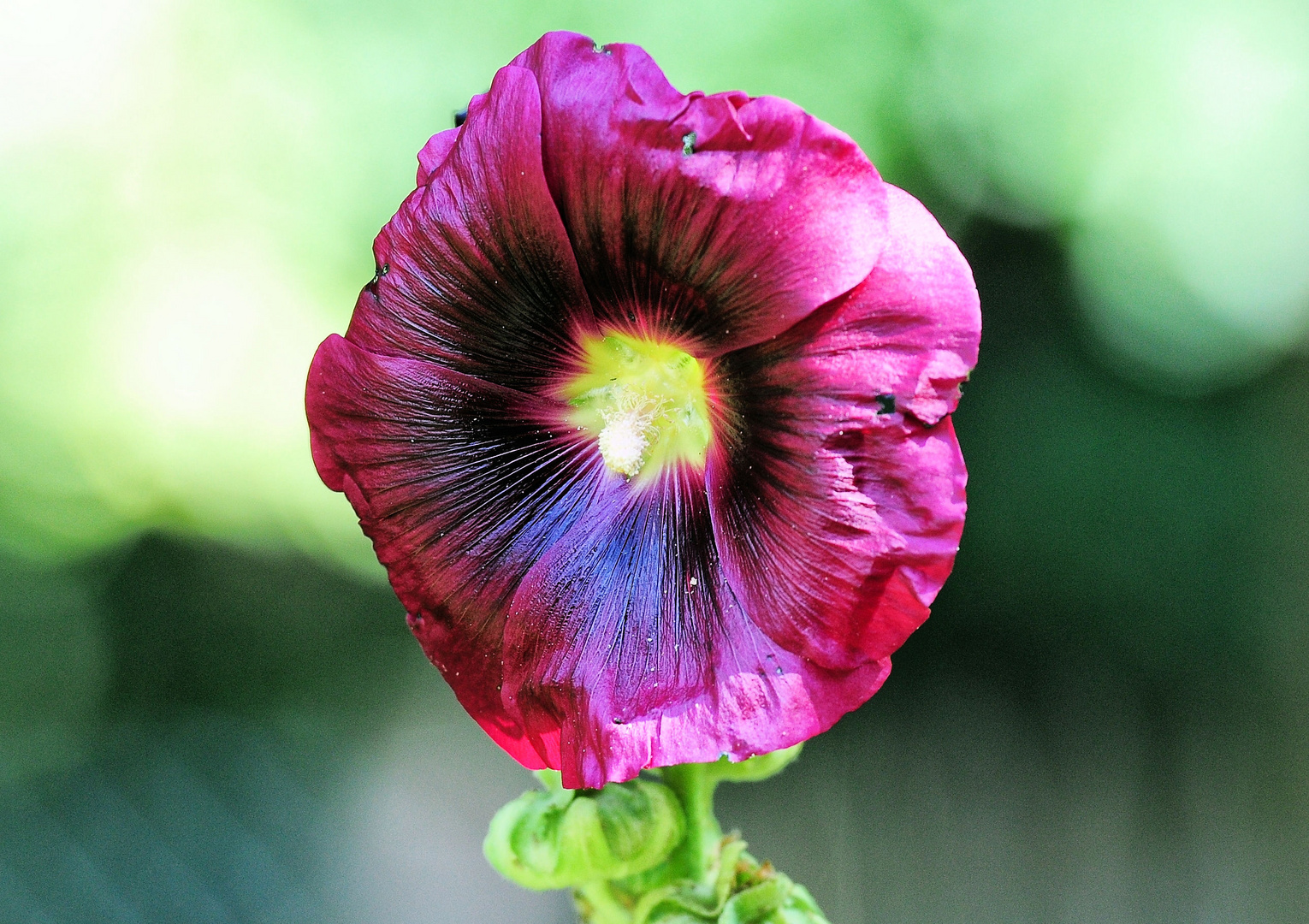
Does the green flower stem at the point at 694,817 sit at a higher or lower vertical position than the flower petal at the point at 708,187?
lower

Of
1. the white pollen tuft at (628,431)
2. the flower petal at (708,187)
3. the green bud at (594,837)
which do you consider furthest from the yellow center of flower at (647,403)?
the green bud at (594,837)

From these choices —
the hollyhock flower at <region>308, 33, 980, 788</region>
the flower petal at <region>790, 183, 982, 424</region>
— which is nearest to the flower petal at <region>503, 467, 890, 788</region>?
the hollyhock flower at <region>308, 33, 980, 788</region>

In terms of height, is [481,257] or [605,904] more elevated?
[481,257]

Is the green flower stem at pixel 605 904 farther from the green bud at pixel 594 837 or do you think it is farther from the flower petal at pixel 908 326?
the flower petal at pixel 908 326

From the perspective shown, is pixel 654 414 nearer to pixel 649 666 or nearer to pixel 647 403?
pixel 647 403

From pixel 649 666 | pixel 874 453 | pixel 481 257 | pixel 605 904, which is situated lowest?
pixel 605 904

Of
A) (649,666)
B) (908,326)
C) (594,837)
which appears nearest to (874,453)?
(908,326)
